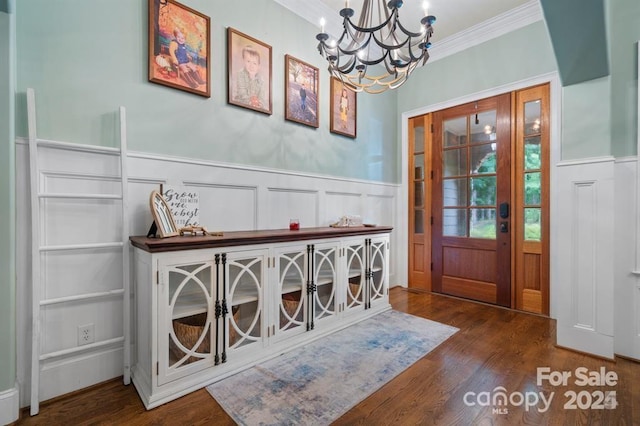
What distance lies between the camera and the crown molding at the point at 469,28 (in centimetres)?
286

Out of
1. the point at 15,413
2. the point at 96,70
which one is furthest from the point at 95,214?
the point at 15,413

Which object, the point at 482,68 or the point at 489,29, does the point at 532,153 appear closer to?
the point at 482,68

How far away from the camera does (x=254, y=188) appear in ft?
8.16

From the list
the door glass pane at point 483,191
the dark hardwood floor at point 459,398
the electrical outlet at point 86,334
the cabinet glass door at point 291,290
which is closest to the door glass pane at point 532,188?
the door glass pane at point 483,191

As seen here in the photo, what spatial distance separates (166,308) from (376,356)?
56.4 inches

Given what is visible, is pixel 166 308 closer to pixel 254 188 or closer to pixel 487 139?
pixel 254 188

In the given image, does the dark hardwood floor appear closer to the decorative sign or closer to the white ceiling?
the decorative sign

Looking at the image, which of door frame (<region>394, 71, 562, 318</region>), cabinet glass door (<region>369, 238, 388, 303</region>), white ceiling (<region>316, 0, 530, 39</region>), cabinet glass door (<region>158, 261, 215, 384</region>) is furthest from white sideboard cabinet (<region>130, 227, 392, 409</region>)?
white ceiling (<region>316, 0, 530, 39</region>)

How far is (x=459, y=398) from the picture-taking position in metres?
1.65

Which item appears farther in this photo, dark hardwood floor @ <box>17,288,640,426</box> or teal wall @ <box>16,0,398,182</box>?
teal wall @ <box>16,0,398,182</box>

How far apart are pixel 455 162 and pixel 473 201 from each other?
519mm

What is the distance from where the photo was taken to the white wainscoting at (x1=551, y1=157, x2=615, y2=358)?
2094 millimetres

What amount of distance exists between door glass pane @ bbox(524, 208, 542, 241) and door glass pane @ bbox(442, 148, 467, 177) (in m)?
0.79

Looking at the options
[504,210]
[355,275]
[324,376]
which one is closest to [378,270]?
[355,275]
